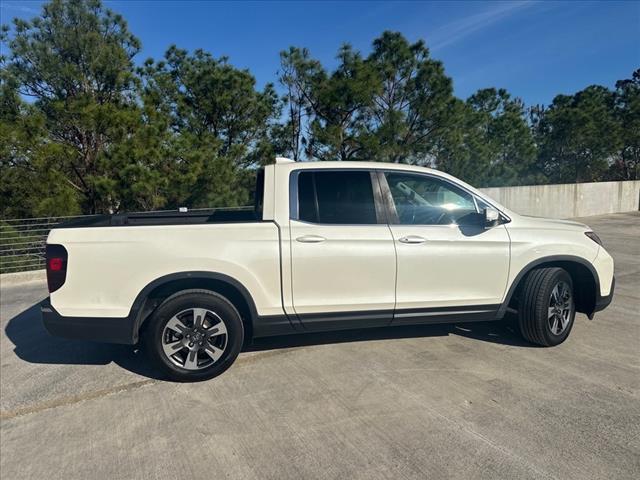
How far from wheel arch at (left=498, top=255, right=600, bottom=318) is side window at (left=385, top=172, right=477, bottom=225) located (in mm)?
786

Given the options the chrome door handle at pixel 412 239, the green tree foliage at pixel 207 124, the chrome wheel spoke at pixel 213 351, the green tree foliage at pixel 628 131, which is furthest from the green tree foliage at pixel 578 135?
the chrome wheel spoke at pixel 213 351

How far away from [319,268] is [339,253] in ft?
0.69

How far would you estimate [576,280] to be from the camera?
3.93 meters

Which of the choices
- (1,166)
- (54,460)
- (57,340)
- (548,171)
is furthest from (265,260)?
(548,171)

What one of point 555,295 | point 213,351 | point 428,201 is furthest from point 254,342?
point 555,295

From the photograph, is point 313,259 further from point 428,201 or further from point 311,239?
point 428,201

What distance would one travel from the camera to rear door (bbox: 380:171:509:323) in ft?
11.1

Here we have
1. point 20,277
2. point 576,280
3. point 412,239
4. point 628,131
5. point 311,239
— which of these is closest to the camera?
point 311,239

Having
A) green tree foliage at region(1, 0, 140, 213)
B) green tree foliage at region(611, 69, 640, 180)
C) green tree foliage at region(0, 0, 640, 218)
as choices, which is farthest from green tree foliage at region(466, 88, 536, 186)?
green tree foliage at region(1, 0, 140, 213)

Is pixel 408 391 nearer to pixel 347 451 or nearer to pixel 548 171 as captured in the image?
pixel 347 451

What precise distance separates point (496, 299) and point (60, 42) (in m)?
12.4

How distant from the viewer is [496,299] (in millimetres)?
3580

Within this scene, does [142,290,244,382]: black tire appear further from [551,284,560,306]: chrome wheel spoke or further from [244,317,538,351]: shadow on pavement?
[551,284,560,306]: chrome wheel spoke

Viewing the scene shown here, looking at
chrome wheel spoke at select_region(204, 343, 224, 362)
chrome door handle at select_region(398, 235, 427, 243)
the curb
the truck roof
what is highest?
the truck roof
